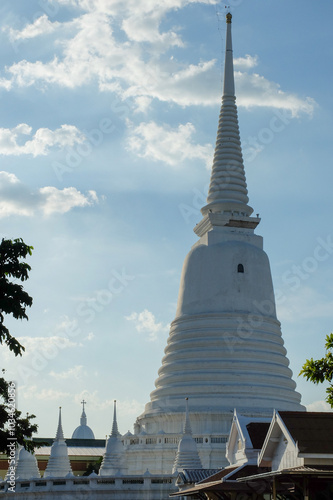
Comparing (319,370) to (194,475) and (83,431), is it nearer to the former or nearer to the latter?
(194,475)

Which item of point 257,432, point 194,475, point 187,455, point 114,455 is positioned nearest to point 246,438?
point 257,432

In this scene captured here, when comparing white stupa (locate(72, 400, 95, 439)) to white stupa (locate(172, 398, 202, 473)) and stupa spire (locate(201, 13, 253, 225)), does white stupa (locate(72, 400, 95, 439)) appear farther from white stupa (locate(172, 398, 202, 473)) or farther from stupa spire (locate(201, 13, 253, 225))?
white stupa (locate(172, 398, 202, 473))

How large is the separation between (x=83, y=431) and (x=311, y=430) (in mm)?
85966

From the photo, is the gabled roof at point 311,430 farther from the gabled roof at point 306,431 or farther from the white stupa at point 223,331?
the white stupa at point 223,331

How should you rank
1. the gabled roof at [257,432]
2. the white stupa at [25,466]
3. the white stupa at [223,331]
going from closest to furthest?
1. the gabled roof at [257,432]
2. the white stupa at [223,331]
3. the white stupa at [25,466]

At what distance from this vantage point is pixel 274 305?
197 feet

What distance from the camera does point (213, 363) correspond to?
181 feet

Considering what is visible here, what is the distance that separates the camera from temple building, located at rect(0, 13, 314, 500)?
1906 inches

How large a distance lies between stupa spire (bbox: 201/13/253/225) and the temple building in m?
0.08

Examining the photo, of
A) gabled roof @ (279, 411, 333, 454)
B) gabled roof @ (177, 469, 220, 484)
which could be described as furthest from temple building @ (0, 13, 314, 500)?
gabled roof @ (279, 411, 333, 454)

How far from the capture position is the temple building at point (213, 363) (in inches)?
1906

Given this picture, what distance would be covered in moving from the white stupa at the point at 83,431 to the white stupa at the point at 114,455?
57020mm

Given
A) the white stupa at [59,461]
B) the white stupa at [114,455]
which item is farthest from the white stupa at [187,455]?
the white stupa at [59,461]

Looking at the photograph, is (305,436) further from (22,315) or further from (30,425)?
(30,425)
